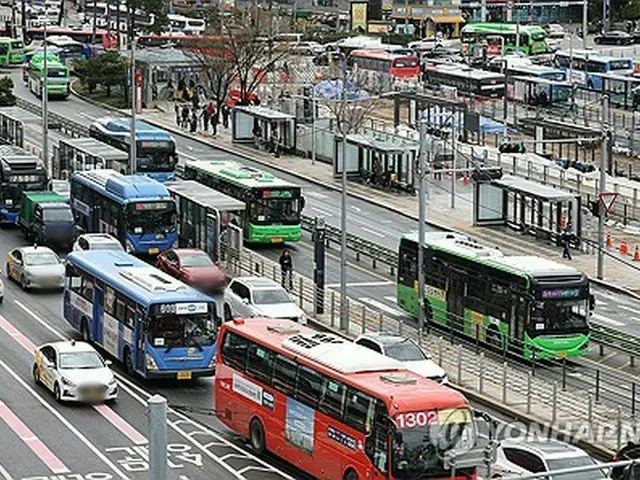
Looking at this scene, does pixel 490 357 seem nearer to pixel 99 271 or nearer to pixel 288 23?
pixel 99 271

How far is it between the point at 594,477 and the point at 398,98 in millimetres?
68773

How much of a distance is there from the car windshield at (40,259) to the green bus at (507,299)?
506 inches

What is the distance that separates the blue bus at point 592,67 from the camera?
127 m

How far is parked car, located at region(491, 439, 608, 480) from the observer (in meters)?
33.3

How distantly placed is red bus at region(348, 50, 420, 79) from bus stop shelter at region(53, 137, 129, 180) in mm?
52306

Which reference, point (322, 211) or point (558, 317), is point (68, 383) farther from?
point (322, 211)

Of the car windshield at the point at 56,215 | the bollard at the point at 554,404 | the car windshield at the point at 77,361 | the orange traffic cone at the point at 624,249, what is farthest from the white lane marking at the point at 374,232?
the car windshield at the point at 77,361

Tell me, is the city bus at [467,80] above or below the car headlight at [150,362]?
above

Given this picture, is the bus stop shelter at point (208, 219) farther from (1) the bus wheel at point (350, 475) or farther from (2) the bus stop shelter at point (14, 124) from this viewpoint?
(1) the bus wheel at point (350, 475)

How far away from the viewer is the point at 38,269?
57.2 meters

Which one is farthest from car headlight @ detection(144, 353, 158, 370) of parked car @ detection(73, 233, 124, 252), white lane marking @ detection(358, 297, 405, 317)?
white lane marking @ detection(358, 297, 405, 317)

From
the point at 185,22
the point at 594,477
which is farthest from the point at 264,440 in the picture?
the point at 185,22

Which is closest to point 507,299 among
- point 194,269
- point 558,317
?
point 558,317

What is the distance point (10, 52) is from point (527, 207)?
7420 centimetres
